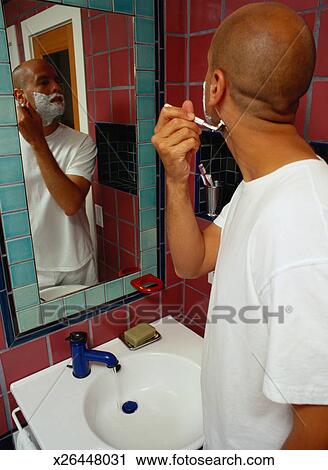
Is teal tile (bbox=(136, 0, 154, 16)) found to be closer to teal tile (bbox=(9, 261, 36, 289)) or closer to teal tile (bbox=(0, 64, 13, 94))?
teal tile (bbox=(0, 64, 13, 94))

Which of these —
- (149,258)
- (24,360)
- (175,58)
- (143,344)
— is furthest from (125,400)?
(175,58)

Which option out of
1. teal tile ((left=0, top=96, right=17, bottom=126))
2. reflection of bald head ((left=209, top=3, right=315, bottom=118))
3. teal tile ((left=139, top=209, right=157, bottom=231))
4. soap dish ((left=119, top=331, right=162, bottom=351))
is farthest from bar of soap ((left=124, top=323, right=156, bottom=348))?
reflection of bald head ((left=209, top=3, right=315, bottom=118))

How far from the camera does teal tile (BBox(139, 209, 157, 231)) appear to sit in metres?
1.19

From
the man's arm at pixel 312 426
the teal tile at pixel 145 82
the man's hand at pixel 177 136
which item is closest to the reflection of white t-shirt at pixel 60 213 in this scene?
the teal tile at pixel 145 82

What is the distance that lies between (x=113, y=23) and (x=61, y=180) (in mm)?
431

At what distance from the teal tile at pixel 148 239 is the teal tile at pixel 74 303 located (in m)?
0.25

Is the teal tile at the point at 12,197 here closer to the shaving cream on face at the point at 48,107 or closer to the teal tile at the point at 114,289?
the shaving cream on face at the point at 48,107

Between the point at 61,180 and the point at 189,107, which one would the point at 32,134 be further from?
the point at 189,107

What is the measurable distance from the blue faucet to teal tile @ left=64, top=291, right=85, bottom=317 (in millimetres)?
64

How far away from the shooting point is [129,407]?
44.0 inches

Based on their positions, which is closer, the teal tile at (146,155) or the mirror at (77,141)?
the mirror at (77,141)

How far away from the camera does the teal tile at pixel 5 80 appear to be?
820 millimetres

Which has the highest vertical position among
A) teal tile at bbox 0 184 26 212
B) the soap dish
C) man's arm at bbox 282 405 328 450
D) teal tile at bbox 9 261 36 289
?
teal tile at bbox 0 184 26 212
